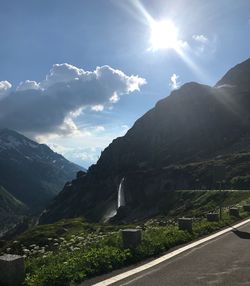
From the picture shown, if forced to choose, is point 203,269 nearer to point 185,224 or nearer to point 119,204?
point 185,224

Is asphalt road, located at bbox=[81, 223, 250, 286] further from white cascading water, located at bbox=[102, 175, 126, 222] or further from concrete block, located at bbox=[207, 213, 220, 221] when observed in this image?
white cascading water, located at bbox=[102, 175, 126, 222]

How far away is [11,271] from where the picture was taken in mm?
9820

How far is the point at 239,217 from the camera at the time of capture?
28.5 metres

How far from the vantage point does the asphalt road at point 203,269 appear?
1039 centimetres

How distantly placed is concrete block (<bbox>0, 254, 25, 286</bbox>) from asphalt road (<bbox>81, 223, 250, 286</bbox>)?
1.66 m

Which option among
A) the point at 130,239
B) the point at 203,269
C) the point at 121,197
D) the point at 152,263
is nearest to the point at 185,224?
the point at 130,239

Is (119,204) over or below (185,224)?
over

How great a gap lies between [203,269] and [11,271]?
503cm

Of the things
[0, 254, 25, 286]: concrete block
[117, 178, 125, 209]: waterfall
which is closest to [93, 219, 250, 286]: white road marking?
A: [0, 254, 25, 286]: concrete block

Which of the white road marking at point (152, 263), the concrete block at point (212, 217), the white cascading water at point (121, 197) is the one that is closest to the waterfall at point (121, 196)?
the white cascading water at point (121, 197)

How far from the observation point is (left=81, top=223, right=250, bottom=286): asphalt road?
10.4m

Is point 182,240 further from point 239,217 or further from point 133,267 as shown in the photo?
point 239,217

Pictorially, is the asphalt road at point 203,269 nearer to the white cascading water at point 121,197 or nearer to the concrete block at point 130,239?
the concrete block at point 130,239

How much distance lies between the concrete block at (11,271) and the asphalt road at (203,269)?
1660mm
